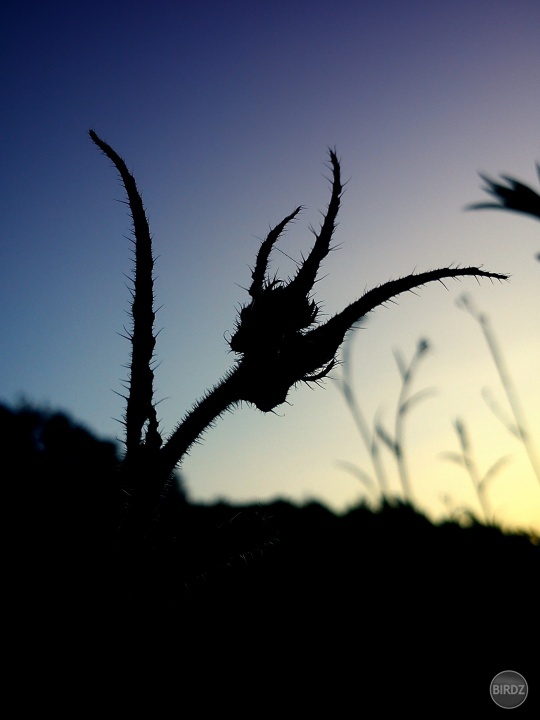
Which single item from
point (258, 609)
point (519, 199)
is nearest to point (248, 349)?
point (519, 199)

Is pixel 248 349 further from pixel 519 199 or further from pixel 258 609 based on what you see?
pixel 258 609

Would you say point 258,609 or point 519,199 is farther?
point 258,609

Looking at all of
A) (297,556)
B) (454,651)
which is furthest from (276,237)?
A: (297,556)

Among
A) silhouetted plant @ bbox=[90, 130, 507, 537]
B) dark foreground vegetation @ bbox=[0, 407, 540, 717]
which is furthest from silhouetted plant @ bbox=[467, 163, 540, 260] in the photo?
dark foreground vegetation @ bbox=[0, 407, 540, 717]

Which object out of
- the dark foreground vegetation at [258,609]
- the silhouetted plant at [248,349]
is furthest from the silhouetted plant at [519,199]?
the dark foreground vegetation at [258,609]

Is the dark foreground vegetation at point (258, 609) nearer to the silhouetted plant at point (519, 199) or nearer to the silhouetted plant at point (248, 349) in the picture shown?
the silhouetted plant at point (248, 349)

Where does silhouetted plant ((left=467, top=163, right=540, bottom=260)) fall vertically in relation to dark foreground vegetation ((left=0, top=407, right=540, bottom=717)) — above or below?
above

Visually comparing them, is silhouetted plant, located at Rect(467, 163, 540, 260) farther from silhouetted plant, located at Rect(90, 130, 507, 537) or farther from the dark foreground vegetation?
the dark foreground vegetation
